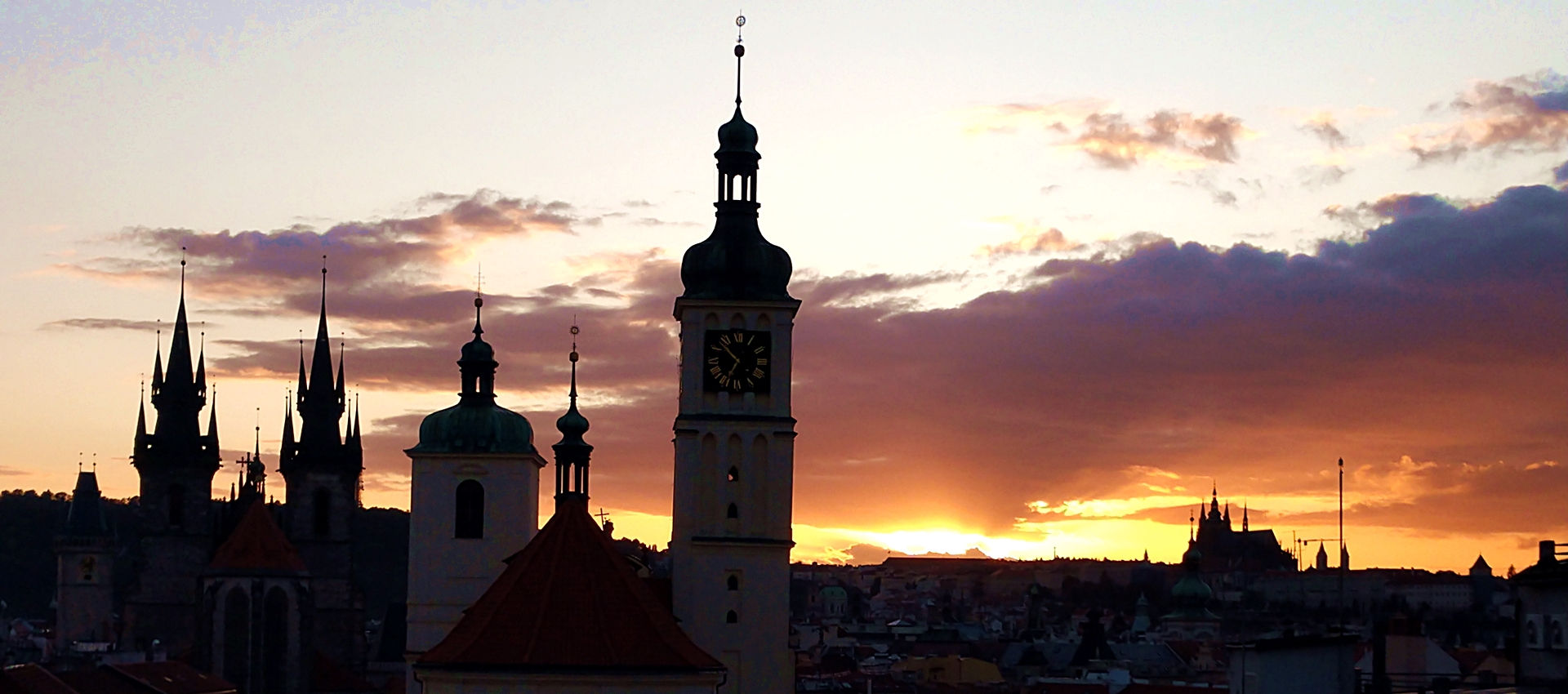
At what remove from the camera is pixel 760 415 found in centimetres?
5781

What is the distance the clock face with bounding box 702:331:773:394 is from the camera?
2276 inches

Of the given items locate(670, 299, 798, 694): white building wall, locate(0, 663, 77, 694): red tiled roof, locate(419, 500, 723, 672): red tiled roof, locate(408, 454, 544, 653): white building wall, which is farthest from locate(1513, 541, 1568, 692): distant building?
locate(0, 663, 77, 694): red tiled roof

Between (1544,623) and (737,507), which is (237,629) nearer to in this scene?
(737,507)

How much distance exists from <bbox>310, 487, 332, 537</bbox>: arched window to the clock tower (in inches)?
2294

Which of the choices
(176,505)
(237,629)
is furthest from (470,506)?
(176,505)

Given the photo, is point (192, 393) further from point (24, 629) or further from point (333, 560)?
point (24, 629)

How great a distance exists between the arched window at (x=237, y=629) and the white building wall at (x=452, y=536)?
39865 millimetres

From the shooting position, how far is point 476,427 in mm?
69750

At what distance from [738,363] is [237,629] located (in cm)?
5527

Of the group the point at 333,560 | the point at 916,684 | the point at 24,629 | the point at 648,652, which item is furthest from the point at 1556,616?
the point at 24,629

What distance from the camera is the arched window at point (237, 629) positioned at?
106562 mm

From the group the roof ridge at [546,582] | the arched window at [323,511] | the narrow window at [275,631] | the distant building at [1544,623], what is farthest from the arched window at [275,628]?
the distant building at [1544,623]

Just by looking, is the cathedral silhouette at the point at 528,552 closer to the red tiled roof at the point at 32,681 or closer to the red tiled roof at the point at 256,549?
the red tiled roof at the point at 256,549

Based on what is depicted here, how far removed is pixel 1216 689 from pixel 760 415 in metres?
67.3
